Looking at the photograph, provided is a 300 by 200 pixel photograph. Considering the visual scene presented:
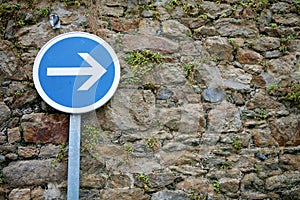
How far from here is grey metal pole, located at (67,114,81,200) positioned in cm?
209

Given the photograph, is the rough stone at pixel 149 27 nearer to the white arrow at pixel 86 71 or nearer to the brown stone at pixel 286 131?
the white arrow at pixel 86 71

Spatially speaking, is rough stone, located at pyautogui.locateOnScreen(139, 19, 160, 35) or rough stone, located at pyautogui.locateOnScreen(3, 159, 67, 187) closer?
rough stone, located at pyautogui.locateOnScreen(3, 159, 67, 187)

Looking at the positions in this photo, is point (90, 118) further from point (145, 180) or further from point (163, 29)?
point (163, 29)

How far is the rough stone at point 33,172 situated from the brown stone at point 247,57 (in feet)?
4.89

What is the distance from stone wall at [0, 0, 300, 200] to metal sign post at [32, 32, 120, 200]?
0.33ft

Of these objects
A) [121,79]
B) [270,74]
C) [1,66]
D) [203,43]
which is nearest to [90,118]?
[121,79]

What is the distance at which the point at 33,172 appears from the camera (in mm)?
2156

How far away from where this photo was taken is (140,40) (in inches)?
94.1

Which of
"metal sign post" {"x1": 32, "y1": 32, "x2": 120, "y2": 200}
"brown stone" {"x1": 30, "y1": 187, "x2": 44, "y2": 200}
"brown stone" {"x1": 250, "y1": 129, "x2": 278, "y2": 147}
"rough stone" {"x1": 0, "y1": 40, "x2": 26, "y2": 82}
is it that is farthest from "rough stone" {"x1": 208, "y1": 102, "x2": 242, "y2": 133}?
"rough stone" {"x1": 0, "y1": 40, "x2": 26, "y2": 82}

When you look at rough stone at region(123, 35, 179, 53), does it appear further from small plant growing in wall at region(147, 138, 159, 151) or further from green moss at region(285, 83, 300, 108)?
green moss at region(285, 83, 300, 108)

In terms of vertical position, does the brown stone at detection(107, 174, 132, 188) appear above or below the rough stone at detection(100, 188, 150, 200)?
above

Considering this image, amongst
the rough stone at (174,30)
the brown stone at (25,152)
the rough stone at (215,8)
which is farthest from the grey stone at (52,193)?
the rough stone at (215,8)

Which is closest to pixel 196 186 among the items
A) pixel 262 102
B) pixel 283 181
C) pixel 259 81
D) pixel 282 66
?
pixel 283 181

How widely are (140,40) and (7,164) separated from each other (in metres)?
1.24
